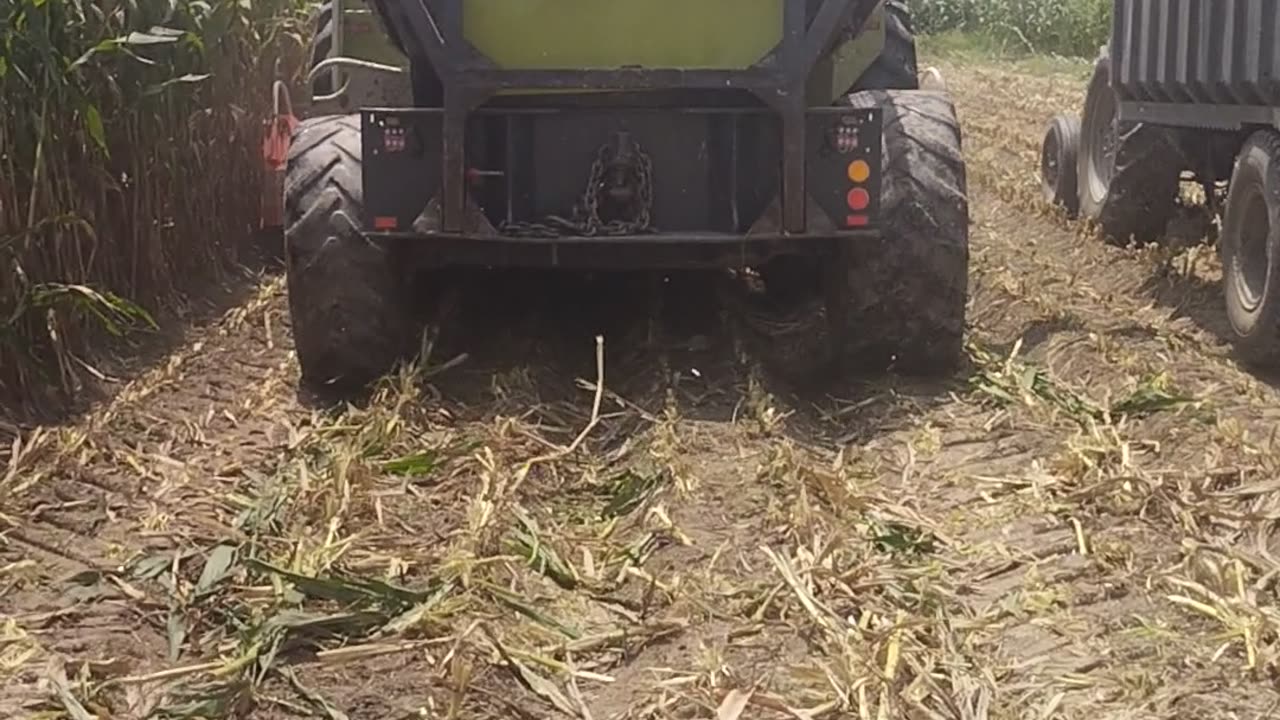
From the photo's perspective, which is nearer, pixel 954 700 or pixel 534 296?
pixel 954 700

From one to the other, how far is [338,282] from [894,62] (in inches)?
106

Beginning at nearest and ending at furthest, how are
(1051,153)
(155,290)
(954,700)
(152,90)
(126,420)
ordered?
(954,700), (126,420), (152,90), (155,290), (1051,153)

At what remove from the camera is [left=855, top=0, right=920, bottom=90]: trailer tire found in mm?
6973

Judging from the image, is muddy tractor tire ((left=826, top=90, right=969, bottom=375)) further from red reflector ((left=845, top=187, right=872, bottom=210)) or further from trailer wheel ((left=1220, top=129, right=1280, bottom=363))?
trailer wheel ((left=1220, top=129, right=1280, bottom=363))

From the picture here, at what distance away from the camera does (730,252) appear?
5.77 meters

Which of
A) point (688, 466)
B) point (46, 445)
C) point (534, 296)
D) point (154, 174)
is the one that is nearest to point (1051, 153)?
point (534, 296)

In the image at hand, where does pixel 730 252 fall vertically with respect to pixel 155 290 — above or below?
above

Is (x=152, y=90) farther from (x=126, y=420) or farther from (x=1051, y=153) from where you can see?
(x=1051, y=153)

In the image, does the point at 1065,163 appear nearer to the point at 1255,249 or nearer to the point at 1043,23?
the point at 1255,249

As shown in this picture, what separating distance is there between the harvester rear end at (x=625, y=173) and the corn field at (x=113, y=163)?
0.79 meters

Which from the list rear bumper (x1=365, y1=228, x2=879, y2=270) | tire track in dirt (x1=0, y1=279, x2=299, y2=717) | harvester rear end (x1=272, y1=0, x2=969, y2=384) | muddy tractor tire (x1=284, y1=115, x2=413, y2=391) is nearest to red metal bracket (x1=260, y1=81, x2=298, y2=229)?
tire track in dirt (x1=0, y1=279, x2=299, y2=717)

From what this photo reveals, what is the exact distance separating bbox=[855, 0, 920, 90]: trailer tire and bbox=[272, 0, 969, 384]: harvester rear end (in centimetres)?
95

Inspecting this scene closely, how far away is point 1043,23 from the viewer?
104 ft

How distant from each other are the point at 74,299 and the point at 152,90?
138cm
